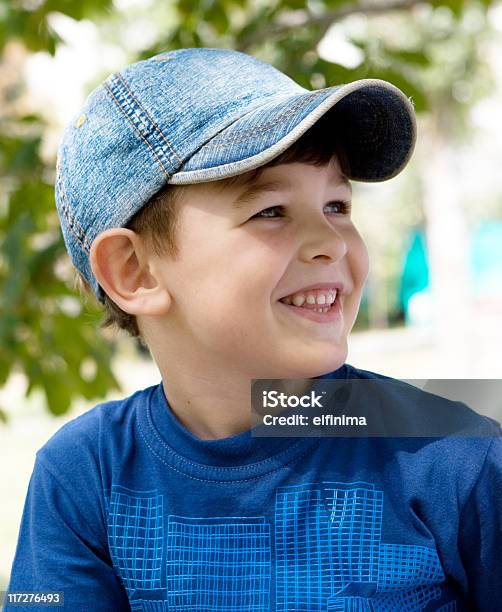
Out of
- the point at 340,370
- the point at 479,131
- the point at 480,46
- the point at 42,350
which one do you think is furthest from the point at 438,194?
the point at 340,370

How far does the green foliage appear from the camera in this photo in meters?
1.36

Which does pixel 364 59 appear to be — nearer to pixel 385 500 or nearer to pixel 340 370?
pixel 340 370

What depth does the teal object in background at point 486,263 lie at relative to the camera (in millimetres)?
5409

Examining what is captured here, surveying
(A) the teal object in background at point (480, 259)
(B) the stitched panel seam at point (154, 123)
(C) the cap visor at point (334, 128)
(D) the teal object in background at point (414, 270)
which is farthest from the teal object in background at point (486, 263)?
(B) the stitched panel seam at point (154, 123)

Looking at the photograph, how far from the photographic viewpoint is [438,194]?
600 centimetres

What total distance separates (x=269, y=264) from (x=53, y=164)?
83 cm

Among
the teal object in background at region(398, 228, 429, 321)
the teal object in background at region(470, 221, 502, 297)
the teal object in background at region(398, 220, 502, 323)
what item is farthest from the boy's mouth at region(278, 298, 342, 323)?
the teal object in background at region(470, 221, 502, 297)

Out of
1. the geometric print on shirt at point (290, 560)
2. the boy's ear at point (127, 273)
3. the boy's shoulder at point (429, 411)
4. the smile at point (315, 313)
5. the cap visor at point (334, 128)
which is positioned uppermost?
the cap visor at point (334, 128)

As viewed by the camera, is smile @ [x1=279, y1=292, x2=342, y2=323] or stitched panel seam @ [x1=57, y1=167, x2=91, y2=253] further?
stitched panel seam @ [x1=57, y1=167, x2=91, y2=253]

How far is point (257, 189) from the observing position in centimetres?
75

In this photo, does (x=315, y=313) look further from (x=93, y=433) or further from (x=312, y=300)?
(x=93, y=433)

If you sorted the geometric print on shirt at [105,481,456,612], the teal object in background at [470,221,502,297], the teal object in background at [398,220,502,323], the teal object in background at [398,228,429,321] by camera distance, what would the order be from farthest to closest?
the teal object in background at [470,221,502,297]
the teal object in background at [398,220,502,323]
the teal object in background at [398,228,429,321]
the geometric print on shirt at [105,481,456,612]

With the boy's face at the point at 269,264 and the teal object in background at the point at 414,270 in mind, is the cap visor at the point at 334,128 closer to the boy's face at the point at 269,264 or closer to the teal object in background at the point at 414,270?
the boy's face at the point at 269,264

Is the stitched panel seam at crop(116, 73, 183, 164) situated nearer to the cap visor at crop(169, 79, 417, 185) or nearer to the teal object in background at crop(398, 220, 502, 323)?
the cap visor at crop(169, 79, 417, 185)
